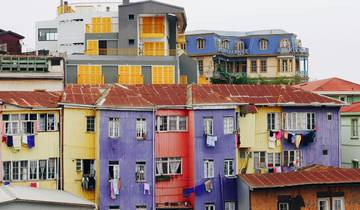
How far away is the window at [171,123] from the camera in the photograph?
41.9 m

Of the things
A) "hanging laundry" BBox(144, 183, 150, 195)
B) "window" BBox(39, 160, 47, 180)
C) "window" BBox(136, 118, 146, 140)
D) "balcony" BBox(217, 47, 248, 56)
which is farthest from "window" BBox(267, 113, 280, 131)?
"balcony" BBox(217, 47, 248, 56)

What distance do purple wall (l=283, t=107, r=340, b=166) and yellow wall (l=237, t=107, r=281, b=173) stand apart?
1.59 metres

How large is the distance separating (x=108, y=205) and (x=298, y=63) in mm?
48676

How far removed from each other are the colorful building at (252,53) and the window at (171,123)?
3676cm

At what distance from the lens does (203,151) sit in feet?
136

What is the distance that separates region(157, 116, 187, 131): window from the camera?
137 ft

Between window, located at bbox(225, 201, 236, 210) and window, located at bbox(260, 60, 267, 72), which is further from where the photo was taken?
window, located at bbox(260, 60, 267, 72)

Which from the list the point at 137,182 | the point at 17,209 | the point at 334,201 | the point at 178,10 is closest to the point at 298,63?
the point at 178,10

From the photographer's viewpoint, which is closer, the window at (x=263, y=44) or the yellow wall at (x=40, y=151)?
the yellow wall at (x=40, y=151)

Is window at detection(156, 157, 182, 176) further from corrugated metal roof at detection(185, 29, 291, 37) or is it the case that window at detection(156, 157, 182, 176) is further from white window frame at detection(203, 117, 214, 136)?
corrugated metal roof at detection(185, 29, 291, 37)

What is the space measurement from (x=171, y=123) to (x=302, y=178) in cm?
920

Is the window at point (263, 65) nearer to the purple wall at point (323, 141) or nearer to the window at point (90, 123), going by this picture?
the purple wall at point (323, 141)

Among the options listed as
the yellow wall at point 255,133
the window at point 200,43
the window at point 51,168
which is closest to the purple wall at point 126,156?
the window at point 51,168

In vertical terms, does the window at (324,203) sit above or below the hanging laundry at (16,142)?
below
